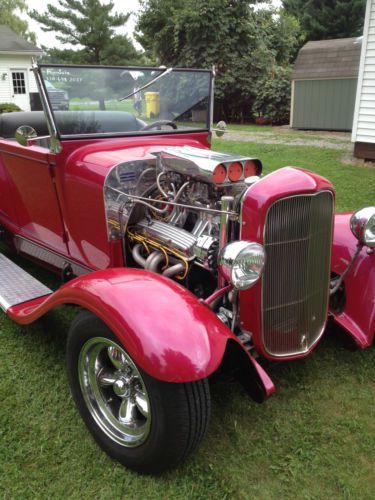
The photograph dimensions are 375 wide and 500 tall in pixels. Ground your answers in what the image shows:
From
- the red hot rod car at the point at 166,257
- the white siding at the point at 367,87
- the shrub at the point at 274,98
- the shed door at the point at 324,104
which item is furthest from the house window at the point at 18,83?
the red hot rod car at the point at 166,257

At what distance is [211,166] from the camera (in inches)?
93.7

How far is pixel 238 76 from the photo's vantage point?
18.3 m

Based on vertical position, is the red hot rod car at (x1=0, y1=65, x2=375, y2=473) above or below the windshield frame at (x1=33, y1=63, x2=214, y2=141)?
below

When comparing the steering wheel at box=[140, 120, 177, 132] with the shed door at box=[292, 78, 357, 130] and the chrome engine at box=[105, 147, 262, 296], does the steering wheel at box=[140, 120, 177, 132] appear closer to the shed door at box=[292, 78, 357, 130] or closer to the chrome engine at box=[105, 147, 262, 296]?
the chrome engine at box=[105, 147, 262, 296]

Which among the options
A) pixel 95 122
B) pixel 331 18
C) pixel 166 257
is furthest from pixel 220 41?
pixel 166 257

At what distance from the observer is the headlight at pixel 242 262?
1996 millimetres

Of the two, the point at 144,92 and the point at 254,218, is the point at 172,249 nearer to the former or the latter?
the point at 254,218

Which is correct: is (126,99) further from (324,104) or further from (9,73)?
(9,73)

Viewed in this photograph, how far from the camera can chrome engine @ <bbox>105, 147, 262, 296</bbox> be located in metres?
2.43

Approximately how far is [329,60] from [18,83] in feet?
53.4

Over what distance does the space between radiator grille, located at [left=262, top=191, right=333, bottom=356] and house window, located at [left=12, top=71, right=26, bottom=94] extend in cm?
2442

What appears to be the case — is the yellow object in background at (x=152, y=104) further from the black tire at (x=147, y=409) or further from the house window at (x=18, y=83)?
the house window at (x=18, y=83)

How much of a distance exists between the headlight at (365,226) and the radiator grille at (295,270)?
0.30m

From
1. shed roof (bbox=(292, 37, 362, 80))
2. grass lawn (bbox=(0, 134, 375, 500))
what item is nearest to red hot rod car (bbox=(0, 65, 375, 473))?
grass lawn (bbox=(0, 134, 375, 500))
